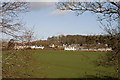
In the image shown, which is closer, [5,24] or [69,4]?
[69,4]

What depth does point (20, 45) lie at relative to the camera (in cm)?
412

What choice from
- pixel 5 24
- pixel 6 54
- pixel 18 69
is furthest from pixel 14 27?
pixel 18 69

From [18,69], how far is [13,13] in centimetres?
150

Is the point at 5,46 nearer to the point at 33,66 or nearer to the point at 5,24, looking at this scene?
the point at 5,24

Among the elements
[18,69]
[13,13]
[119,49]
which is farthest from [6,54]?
[119,49]

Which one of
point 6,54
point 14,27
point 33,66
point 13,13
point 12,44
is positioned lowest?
point 33,66

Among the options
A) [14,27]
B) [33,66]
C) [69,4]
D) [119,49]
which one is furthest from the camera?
[33,66]

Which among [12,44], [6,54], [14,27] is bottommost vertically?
[6,54]

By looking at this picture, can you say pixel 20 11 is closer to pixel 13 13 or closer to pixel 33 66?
pixel 13 13

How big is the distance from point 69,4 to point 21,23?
1.65 metres

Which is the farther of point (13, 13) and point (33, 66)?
point (33, 66)

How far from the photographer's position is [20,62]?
13.5 ft

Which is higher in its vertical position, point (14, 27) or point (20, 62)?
point (14, 27)

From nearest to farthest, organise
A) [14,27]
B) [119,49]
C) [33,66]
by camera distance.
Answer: [119,49], [14,27], [33,66]
